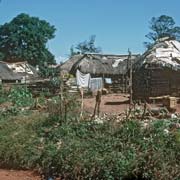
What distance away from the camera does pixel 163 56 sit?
86.0ft

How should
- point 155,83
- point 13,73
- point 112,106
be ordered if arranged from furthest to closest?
point 13,73, point 155,83, point 112,106

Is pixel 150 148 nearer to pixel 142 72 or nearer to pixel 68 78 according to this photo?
pixel 142 72

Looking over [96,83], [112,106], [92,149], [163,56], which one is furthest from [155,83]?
[92,149]

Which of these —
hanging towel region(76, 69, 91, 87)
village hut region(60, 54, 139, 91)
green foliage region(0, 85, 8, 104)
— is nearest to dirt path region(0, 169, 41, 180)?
green foliage region(0, 85, 8, 104)

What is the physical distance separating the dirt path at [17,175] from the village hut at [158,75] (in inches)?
581

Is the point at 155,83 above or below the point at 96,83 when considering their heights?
above

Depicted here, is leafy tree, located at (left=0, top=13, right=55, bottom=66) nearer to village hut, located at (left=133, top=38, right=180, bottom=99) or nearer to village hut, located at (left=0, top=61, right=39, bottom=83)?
village hut, located at (left=0, top=61, right=39, bottom=83)

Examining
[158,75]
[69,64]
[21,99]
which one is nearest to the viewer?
[21,99]

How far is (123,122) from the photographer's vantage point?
1127cm

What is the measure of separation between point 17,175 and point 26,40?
5235 cm

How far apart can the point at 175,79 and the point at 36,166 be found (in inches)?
651

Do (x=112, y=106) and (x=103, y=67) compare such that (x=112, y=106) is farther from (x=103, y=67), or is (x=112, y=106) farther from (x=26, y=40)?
(x=26, y=40)

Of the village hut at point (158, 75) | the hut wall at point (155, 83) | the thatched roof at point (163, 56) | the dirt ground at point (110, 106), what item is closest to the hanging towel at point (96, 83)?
the thatched roof at point (163, 56)

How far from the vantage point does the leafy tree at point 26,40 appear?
60.7 metres
